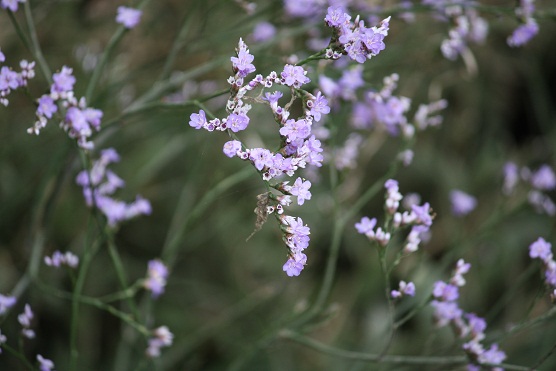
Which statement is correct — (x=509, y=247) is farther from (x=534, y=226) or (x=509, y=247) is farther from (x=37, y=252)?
(x=37, y=252)

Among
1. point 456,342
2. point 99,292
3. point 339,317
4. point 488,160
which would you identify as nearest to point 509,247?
point 488,160

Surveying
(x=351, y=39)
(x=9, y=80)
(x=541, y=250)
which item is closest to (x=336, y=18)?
(x=351, y=39)

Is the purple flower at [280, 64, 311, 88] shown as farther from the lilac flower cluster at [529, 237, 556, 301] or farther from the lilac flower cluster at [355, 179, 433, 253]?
the lilac flower cluster at [529, 237, 556, 301]

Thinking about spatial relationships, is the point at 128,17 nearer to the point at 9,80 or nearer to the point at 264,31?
the point at 9,80

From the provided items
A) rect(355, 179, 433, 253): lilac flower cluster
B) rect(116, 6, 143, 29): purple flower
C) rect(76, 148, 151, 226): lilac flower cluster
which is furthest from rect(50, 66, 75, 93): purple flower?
rect(355, 179, 433, 253): lilac flower cluster

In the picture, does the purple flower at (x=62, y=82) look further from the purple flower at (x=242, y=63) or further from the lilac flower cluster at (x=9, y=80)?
the purple flower at (x=242, y=63)

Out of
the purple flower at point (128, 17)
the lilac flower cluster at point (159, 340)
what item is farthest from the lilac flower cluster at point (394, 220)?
the purple flower at point (128, 17)
